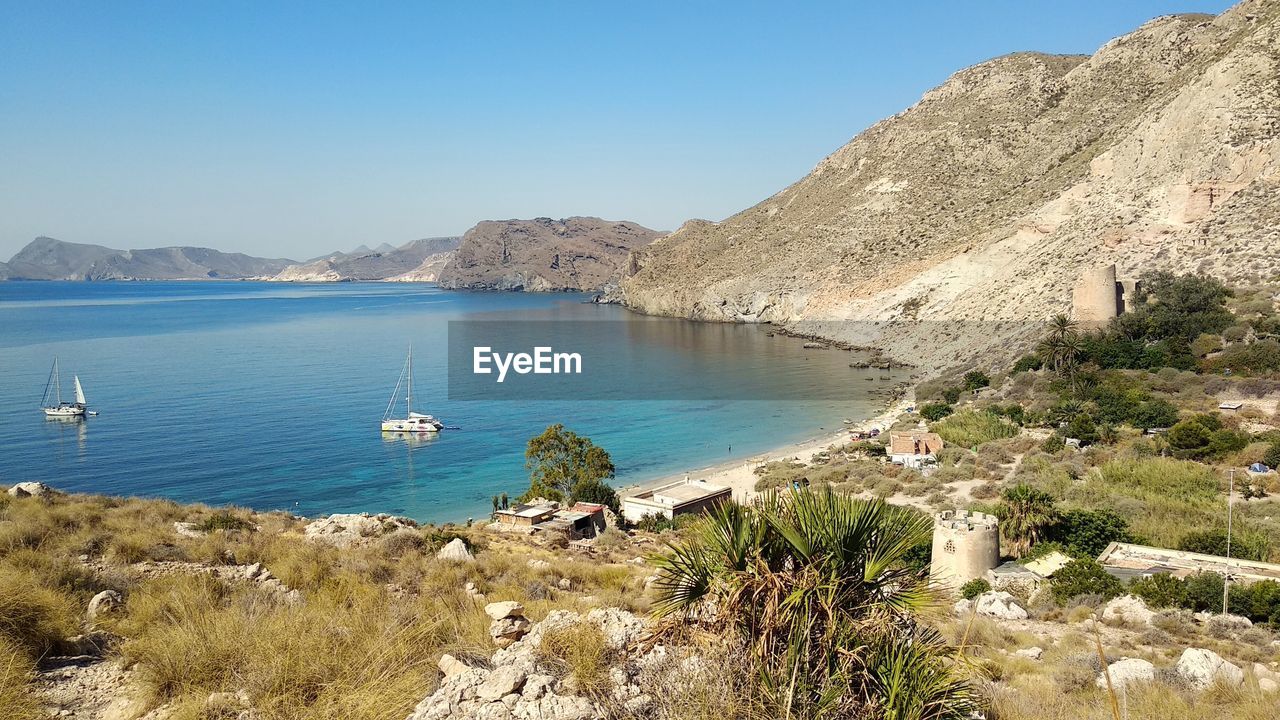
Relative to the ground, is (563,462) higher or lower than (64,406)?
higher

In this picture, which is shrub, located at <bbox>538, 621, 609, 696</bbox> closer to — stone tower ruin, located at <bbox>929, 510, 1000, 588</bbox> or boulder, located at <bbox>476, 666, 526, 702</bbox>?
boulder, located at <bbox>476, 666, 526, 702</bbox>

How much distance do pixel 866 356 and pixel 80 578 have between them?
67240mm

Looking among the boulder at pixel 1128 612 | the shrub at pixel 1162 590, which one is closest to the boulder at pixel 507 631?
the boulder at pixel 1128 612

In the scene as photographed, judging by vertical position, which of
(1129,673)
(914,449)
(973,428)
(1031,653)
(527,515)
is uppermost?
(1129,673)

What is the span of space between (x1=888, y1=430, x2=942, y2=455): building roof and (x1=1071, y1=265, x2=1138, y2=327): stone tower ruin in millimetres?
19366

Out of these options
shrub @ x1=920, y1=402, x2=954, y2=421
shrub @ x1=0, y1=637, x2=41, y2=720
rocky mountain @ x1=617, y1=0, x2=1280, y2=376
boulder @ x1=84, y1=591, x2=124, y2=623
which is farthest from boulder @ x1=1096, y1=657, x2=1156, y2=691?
rocky mountain @ x1=617, y1=0, x2=1280, y2=376

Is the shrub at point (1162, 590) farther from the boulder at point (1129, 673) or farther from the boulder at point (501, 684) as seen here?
the boulder at point (501, 684)

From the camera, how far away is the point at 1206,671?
8.22 meters

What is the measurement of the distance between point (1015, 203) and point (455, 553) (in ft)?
236

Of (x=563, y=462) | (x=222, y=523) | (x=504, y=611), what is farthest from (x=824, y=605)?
(x=563, y=462)

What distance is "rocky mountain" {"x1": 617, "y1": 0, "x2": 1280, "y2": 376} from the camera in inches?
1852

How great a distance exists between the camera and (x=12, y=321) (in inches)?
4311

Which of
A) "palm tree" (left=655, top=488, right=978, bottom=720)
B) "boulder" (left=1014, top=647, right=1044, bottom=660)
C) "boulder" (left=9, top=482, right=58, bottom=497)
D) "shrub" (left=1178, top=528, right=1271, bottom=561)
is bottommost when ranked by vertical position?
"shrub" (left=1178, top=528, right=1271, bottom=561)

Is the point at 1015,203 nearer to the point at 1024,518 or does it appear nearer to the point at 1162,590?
the point at 1024,518
